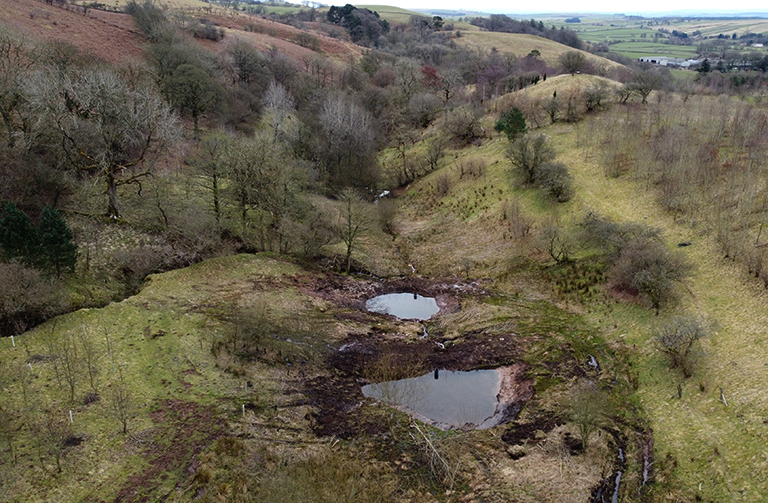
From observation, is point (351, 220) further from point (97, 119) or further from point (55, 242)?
point (55, 242)

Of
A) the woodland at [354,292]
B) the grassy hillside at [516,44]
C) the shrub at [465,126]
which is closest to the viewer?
the woodland at [354,292]

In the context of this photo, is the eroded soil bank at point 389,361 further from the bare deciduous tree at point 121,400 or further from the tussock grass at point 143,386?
the bare deciduous tree at point 121,400

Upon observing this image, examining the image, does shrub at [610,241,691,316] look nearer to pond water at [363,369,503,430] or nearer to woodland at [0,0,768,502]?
woodland at [0,0,768,502]

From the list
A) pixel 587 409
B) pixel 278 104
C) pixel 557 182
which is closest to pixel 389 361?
pixel 587 409

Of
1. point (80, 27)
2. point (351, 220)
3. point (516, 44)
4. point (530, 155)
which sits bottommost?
point (351, 220)

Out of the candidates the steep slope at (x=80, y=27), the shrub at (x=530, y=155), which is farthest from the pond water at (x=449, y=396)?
the steep slope at (x=80, y=27)

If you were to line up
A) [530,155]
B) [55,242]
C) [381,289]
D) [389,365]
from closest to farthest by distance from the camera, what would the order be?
[389,365] → [55,242] → [381,289] → [530,155]

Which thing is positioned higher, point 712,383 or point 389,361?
point 712,383
